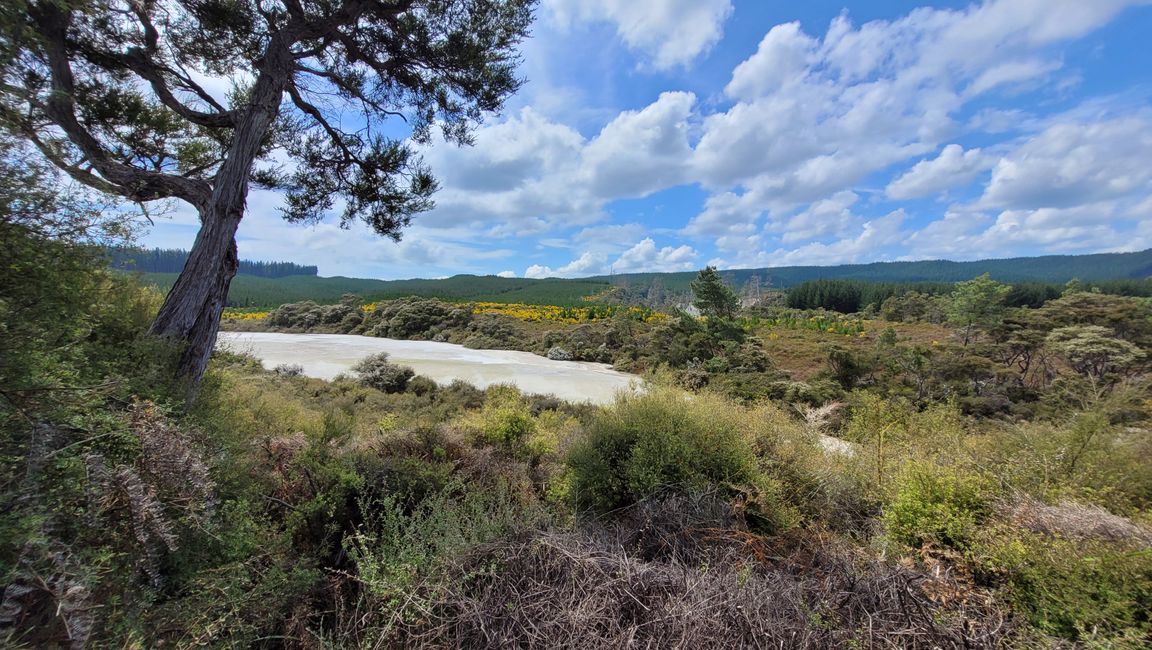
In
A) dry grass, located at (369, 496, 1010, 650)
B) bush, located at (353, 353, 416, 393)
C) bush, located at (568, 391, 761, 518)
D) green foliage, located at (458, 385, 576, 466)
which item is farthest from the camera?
bush, located at (353, 353, 416, 393)

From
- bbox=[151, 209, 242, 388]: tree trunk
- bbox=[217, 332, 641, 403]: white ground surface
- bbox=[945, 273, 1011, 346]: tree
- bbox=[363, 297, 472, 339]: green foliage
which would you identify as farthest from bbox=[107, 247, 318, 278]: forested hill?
bbox=[945, 273, 1011, 346]: tree

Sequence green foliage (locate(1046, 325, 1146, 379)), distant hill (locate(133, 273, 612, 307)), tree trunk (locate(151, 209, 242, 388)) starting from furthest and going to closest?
1. distant hill (locate(133, 273, 612, 307))
2. green foliage (locate(1046, 325, 1146, 379))
3. tree trunk (locate(151, 209, 242, 388))

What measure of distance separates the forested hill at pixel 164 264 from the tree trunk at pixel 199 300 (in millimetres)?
217

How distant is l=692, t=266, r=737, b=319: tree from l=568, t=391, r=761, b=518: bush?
1920cm

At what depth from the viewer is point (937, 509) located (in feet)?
9.14

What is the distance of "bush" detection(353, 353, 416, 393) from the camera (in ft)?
45.8

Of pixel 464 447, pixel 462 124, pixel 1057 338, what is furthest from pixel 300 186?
pixel 1057 338

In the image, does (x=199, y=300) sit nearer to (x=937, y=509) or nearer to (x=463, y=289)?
(x=937, y=509)

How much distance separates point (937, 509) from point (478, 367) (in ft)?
Answer: 62.0

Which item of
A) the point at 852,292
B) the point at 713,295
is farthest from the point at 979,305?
the point at 852,292

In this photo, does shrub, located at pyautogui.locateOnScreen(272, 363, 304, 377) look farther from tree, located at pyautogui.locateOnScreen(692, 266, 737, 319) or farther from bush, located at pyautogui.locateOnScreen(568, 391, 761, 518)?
tree, located at pyautogui.locateOnScreen(692, 266, 737, 319)

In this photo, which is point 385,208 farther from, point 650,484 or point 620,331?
point 620,331

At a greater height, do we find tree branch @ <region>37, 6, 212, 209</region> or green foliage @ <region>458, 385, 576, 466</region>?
tree branch @ <region>37, 6, 212, 209</region>

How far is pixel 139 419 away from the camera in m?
1.81
